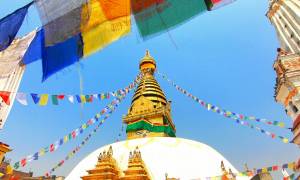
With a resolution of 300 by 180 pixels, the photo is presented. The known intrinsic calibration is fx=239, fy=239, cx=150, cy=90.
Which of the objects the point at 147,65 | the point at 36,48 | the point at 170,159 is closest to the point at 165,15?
the point at 36,48

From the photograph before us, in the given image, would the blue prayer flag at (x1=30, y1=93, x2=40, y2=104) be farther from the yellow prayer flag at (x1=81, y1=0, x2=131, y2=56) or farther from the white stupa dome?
the white stupa dome

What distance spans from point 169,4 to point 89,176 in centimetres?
1024

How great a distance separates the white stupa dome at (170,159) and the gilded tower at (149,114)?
5749mm

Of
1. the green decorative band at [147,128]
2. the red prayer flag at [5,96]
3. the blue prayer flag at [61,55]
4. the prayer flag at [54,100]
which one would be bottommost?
the blue prayer flag at [61,55]

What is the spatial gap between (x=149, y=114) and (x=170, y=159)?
962 cm

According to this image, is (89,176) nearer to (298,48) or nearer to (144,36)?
(144,36)

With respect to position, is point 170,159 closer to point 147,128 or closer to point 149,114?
point 147,128

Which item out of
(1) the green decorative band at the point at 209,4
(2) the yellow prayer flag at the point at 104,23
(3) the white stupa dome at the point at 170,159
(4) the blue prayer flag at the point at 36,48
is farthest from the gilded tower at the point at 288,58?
(4) the blue prayer flag at the point at 36,48

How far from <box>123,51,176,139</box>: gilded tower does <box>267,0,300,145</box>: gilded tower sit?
31.3ft

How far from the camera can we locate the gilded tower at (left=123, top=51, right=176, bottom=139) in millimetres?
20969

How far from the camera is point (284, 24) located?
2244 cm

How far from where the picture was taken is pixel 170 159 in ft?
42.4

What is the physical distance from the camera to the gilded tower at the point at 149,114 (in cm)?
2097

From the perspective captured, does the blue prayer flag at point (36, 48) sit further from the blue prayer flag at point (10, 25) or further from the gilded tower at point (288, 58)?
the gilded tower at point (288, 58)
